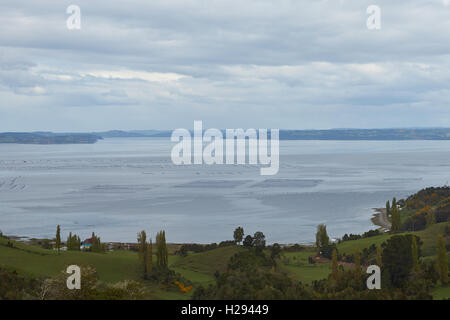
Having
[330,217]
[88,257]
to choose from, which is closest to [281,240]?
[330,217]

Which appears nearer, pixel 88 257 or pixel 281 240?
pixel 88 257

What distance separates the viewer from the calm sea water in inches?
3113

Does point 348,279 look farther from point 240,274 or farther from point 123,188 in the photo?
point 123,188

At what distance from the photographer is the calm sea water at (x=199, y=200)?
3113 inches

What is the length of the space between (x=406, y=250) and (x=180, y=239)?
108 feet

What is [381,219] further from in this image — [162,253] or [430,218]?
[162,253]

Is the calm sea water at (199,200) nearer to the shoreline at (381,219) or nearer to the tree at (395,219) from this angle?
the shoreline at (381,219)

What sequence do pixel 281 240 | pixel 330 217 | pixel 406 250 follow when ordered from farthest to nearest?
pixel 330 217 → pixel 281 240 → pixel 406 250

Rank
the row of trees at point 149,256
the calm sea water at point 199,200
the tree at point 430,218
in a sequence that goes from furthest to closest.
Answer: the calm sea water at point 199,200 → the tree at point 430,218 → the row of trees at point 149,256

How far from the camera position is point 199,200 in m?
105

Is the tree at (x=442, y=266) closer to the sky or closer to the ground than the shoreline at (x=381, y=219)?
closer to the ground

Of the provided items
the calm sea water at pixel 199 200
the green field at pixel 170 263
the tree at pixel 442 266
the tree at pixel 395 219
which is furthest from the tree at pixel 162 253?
the tree at pixel 395 219

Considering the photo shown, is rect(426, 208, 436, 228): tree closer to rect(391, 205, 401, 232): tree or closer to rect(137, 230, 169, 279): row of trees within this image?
rect(391, 205, 401, 232): tree

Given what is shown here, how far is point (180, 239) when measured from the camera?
2869 inches
